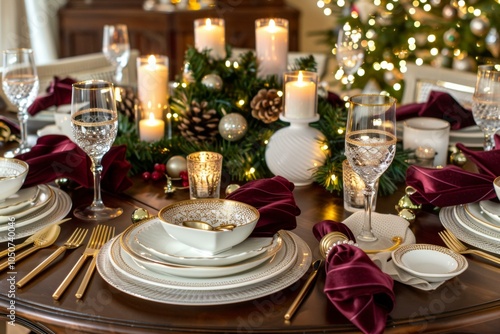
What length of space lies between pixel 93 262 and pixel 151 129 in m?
0.65

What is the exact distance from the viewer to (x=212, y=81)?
1721 mm

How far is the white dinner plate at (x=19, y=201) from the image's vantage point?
1.26m

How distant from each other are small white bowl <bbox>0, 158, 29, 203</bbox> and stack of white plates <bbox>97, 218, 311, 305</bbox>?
262 millimetres

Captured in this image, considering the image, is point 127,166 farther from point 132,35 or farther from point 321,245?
point 132,35

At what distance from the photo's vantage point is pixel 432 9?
3639 millimetres

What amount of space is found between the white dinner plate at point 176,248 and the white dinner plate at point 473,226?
1.16 feet

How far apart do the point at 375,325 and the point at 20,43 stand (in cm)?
383

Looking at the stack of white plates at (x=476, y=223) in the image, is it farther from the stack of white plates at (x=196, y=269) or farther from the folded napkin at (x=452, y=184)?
the stack of white plates at (x=196, y=269)

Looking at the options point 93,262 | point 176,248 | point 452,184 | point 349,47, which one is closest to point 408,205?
point 452,184

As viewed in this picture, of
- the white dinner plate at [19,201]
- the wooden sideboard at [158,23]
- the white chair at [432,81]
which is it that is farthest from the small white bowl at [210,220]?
the wooden sideboard at [158,23]

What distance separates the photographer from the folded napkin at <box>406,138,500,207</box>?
1.29 metres

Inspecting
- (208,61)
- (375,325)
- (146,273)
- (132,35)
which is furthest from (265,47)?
(132,35)

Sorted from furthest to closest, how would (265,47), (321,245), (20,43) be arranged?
1. (20,43)
2. (265,47)
3. (321,245)

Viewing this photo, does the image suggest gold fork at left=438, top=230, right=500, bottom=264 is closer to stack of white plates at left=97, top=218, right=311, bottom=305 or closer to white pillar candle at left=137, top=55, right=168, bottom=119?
stack of white plates at left=97, top=218, right=311, bottom=305
